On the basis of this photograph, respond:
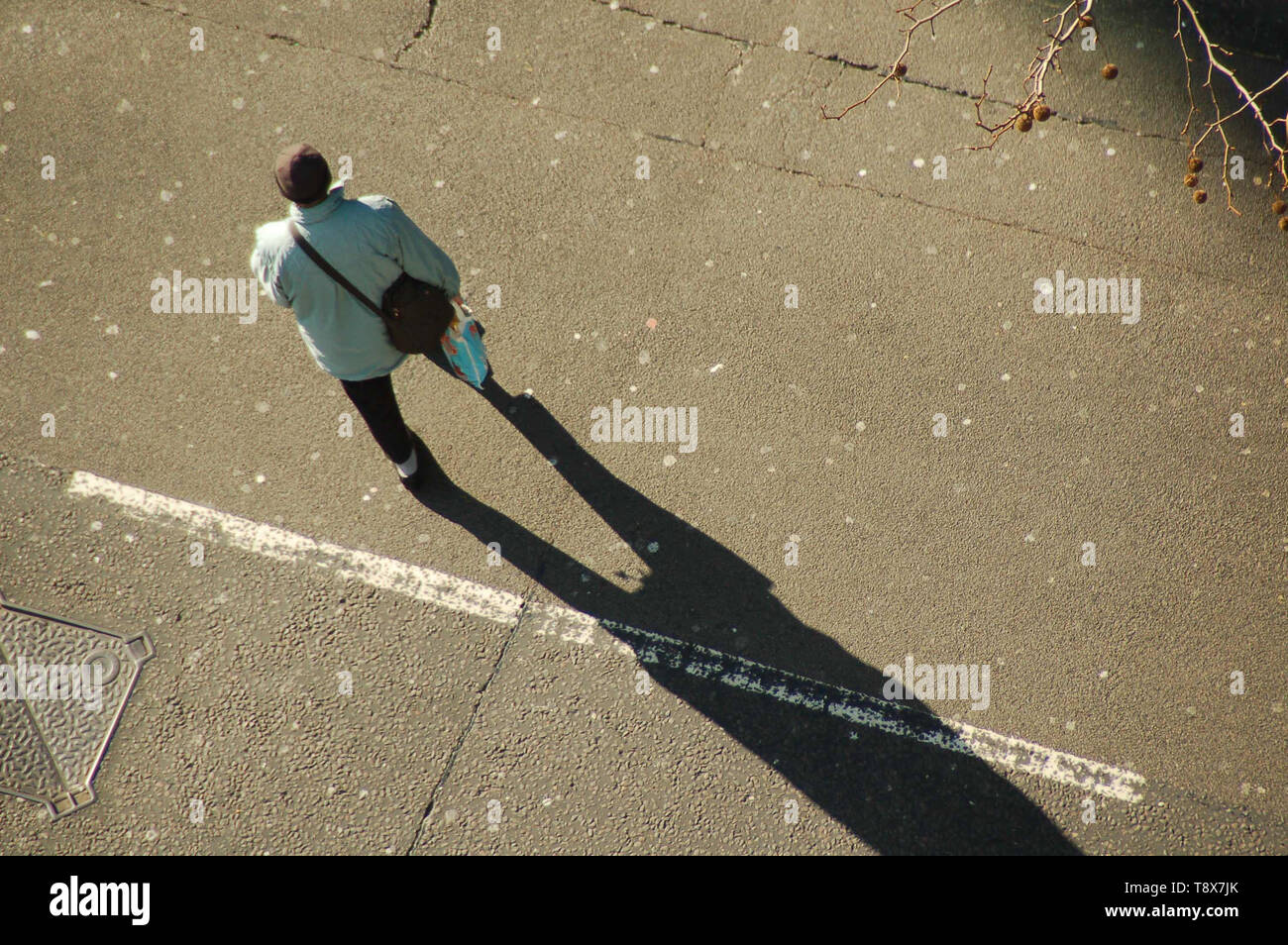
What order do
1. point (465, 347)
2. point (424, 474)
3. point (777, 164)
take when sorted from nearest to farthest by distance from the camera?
point (465, 347)
point (424, 474)
point (777, 164)

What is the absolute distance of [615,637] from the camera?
4.61 m

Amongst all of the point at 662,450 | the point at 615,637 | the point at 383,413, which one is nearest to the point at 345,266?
the point at 383,413

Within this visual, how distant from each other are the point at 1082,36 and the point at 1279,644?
165 inches

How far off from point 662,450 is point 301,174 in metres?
2.39

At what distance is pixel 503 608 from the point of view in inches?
182

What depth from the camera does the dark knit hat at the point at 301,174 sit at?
333 centimetres

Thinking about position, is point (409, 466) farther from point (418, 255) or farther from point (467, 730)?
point (467, 730)

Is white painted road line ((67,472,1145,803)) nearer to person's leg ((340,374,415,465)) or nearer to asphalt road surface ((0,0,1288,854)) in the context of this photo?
asphalt road surface ((0,0,1288,854))

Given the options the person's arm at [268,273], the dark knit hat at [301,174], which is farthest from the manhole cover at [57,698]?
the dark knit hat at [301,174]

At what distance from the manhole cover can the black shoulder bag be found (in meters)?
2.18

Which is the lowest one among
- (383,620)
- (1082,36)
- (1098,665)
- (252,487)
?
(1098,665)

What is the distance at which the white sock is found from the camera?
4633 millimetres
